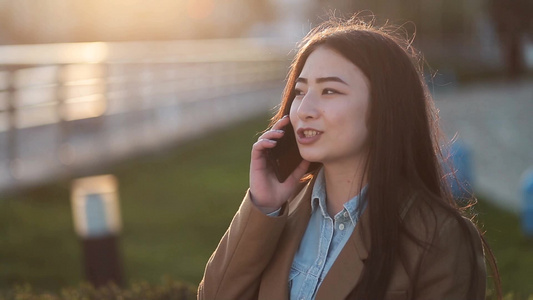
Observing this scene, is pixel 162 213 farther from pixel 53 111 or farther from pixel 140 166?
pixel 140 166

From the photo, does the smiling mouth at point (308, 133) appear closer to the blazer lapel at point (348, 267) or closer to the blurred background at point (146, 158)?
the blazer lapel at point (348, 267)

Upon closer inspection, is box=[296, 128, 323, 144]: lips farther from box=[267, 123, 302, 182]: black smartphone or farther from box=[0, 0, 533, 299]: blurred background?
box=[0, 0, 533, 299]: blurred background

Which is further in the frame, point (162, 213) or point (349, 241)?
point (162, 213)

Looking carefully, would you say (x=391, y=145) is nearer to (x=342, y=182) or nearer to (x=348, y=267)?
(x=342, y=182)

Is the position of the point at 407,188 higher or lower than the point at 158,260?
higher

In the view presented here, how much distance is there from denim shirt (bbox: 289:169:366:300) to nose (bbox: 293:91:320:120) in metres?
0.26

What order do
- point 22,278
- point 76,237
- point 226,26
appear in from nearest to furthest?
point 22,278 < point 76,237 < point 226,26

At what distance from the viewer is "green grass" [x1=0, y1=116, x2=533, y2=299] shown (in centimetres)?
751

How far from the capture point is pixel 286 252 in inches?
110

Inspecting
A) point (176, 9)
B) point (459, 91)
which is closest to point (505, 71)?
point (459, 91)

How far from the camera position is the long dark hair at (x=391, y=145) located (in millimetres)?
2568

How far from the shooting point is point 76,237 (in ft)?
29.5

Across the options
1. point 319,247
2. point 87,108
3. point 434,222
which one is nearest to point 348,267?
point 319,247

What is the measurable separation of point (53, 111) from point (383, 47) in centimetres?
934
